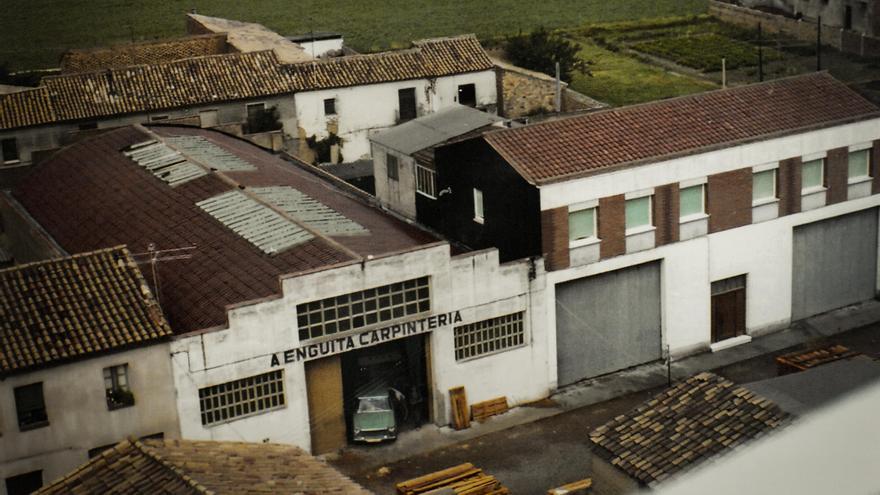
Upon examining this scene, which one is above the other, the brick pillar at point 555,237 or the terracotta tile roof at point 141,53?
the terracotta tile roof at point 141,53

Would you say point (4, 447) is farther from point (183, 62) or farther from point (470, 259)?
point (183, 62)

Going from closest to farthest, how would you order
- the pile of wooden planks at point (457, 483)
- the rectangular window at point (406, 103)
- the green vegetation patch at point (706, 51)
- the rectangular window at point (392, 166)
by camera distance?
the pile of wooden planks at point (457, 483)
the rectangular window at point (392, 166)
the rectangular window at point (406, 103)
the green vegetation patch at point (706, 51)

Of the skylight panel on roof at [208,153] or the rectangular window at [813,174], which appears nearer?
the rectangular window at [813,174]

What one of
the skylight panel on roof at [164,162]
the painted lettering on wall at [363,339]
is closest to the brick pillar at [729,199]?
the painted lettering on wall at [363,339]

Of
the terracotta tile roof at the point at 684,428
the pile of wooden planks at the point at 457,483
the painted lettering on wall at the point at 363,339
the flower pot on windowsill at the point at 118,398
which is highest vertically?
the terracotta tile roof at the point at 684,428

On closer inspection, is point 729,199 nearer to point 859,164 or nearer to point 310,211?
point 859,164

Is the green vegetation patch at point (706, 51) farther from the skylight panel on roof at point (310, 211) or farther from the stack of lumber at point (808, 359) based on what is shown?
the skylight panel on roof at point (310, 211)

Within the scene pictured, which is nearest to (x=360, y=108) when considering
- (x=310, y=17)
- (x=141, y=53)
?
(x=141, y=53)
